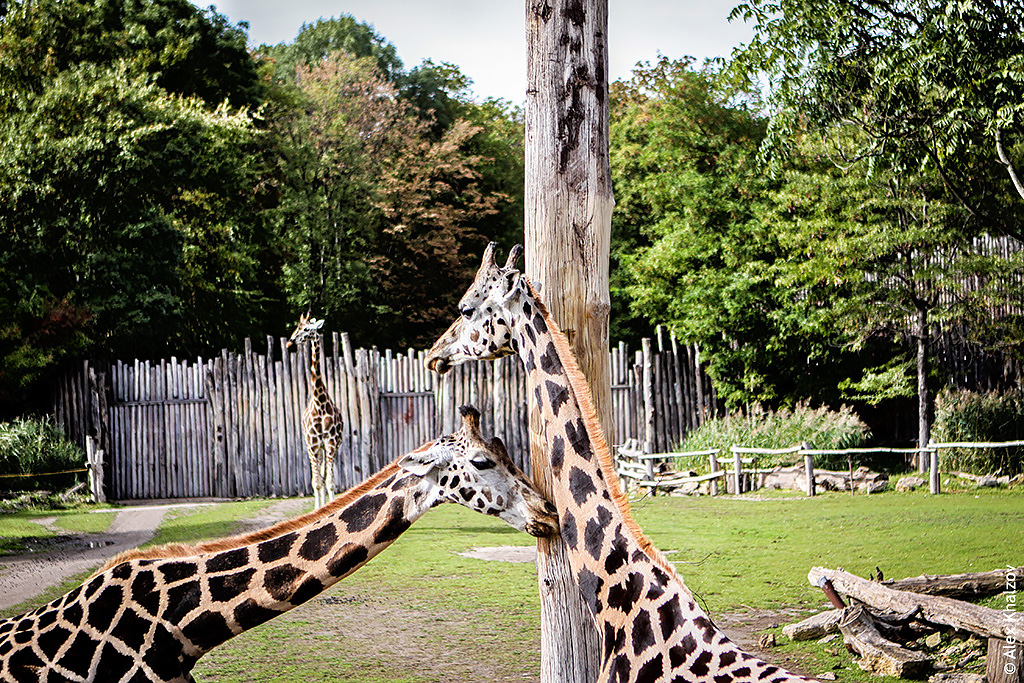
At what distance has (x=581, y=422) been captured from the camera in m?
3.08

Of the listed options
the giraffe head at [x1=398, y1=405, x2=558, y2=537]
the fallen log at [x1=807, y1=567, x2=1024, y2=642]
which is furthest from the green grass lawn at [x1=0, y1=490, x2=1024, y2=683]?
the giraffe head at [x1=398, y1=405, x2=558, y2=537]

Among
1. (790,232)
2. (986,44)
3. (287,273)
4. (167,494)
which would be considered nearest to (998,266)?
(790,232)

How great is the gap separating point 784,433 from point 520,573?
7.63 metres

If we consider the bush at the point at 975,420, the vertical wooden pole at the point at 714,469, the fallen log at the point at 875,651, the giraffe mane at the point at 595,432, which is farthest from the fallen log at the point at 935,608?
the bush at the point at 975,420

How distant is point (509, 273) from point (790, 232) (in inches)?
492

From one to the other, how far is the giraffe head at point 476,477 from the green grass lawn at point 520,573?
224 centimetres

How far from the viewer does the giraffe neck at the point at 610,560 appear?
8.55 feet

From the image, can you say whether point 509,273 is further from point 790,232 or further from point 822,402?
point 822,402

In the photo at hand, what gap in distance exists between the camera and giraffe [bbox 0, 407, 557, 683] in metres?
2.84

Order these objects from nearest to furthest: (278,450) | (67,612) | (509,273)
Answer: (67,612)
(509,273)
(278,450)

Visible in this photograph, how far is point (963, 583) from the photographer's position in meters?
5.66

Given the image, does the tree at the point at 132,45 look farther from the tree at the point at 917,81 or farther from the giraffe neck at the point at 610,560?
the giraffe neck at the point at 610,560

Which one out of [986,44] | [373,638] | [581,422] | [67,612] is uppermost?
[986,44]

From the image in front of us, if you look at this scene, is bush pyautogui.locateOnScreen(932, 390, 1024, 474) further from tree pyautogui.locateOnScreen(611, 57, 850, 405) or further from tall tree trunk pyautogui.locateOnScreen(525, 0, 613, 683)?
tall tree trunk pyautogui.locateOnScreen(525, 0, 613, 683)
